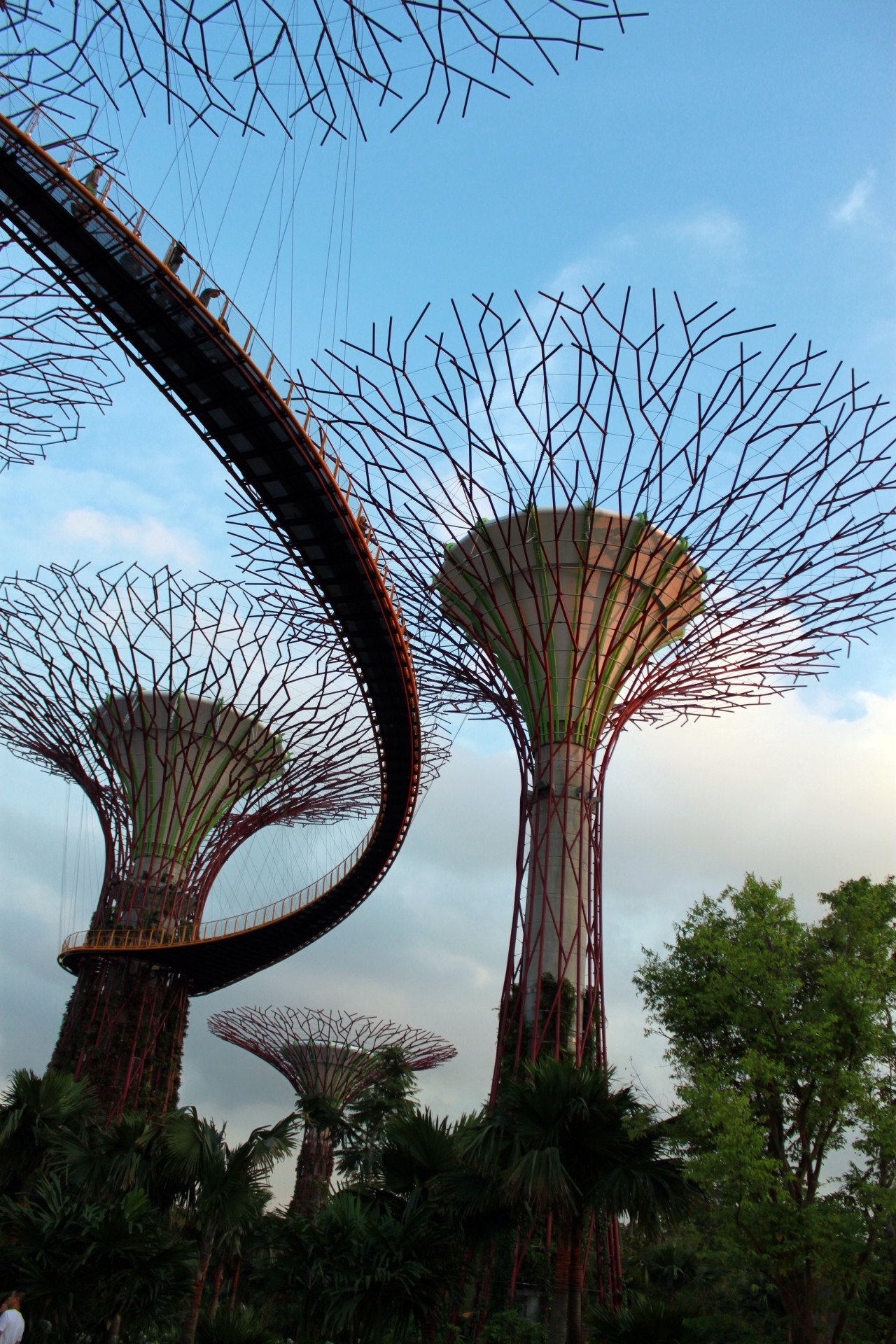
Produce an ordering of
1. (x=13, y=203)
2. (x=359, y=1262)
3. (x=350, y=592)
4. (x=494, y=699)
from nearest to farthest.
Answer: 1. (x=359, y=1262)
2. (x=13, y=203)
3. (x=350, y=592)
4. (x=494, y=699)

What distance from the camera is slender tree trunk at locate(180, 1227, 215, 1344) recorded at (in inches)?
546

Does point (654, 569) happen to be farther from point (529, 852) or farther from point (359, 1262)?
point (359, 1262)

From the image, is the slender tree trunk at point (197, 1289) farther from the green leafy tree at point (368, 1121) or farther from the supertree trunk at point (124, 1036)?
the supertree trunk at point (124, 1036)

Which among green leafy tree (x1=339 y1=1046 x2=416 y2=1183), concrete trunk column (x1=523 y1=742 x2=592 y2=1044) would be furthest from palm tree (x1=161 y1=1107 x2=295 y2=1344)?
green leafy tree (x1=339 y1=1046 x2=416 y2=1183)

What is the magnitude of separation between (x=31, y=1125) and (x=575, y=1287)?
30.9ft

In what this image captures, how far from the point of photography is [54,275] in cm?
1551

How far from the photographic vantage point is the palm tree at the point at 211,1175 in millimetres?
14719

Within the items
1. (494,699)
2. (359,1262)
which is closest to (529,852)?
(494,699)

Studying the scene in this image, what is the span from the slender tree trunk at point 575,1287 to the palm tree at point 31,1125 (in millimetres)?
8420

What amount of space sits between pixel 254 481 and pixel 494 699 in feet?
24.7

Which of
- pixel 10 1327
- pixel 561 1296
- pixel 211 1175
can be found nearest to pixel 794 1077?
pixel 561 1296

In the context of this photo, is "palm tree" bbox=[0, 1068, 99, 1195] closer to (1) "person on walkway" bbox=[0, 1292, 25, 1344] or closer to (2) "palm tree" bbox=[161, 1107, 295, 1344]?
(2) "palm tree" bbox=[161, 1107, 295, 1344]

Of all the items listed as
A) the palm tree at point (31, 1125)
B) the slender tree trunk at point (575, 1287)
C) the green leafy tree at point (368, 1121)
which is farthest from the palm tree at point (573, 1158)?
the green leafy tree at point (368, 1121)

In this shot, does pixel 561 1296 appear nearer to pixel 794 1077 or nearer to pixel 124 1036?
pixel 794 1077
